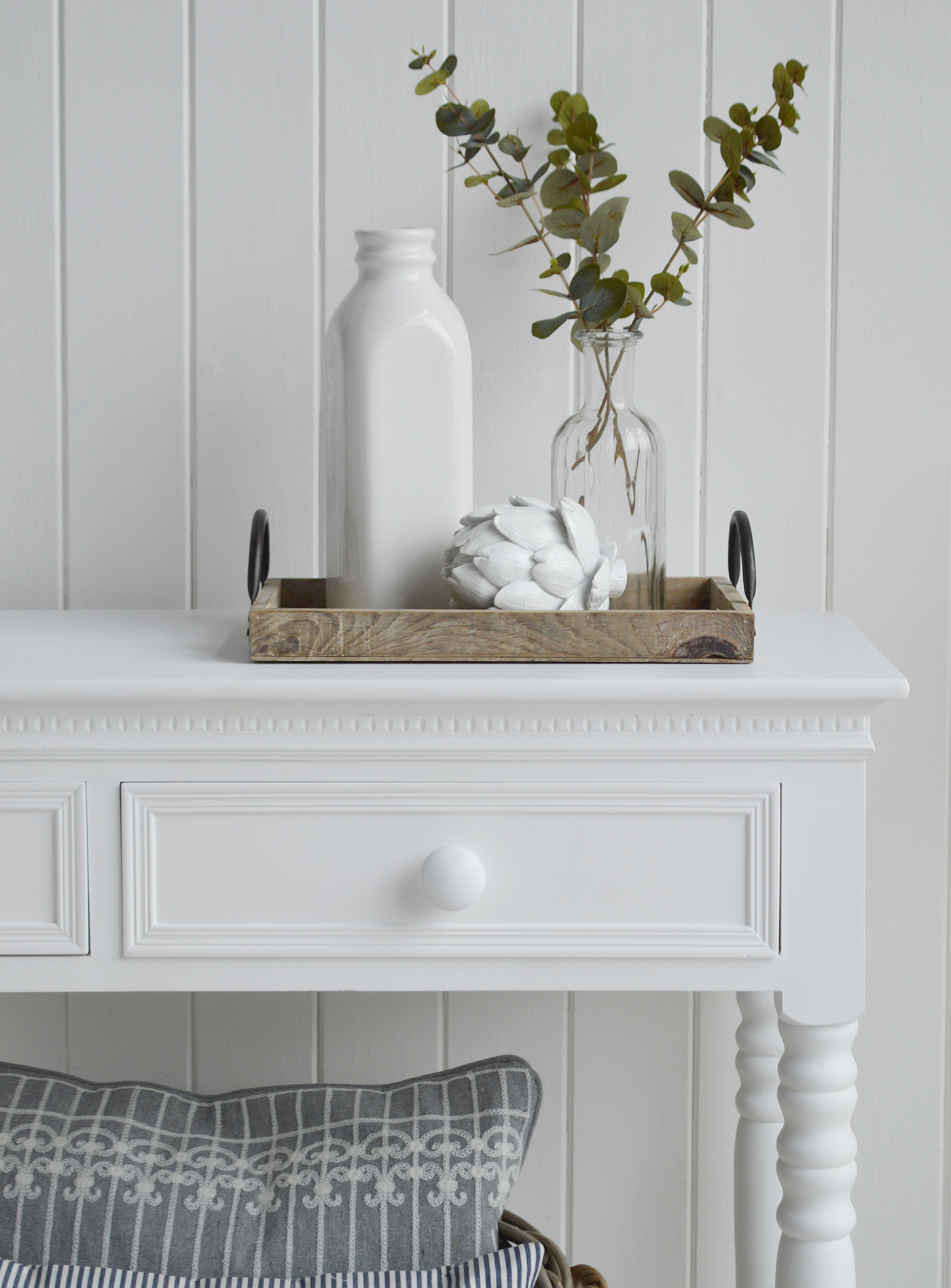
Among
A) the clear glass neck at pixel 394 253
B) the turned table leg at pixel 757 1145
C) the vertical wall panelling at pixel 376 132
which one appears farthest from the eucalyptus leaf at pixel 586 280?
the turned table leg at pixel 757 1145

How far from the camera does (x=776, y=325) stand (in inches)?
42.3

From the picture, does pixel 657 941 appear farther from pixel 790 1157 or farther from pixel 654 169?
pixel 654 169

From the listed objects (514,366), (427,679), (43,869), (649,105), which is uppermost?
(649,105)

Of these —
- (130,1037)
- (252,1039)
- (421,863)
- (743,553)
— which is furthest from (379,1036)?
(743,553)

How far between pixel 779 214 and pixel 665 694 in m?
0.56

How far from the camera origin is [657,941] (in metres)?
0.74

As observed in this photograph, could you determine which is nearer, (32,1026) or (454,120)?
(454,120)

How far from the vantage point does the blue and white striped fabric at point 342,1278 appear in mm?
810

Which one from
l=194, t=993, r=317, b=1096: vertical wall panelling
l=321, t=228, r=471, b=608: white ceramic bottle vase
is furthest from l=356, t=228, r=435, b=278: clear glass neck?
l=194, t=993, r=317, b=1096: vertical wall panelling

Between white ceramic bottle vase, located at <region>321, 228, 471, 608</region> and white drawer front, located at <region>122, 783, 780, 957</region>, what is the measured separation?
0.61 feet

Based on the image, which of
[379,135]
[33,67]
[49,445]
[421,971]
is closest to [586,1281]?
[421,971]

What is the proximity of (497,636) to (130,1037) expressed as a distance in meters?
0.63

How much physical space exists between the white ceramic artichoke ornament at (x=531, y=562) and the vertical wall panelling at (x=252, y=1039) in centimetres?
52

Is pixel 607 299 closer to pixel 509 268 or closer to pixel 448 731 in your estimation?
pixel 509 268
